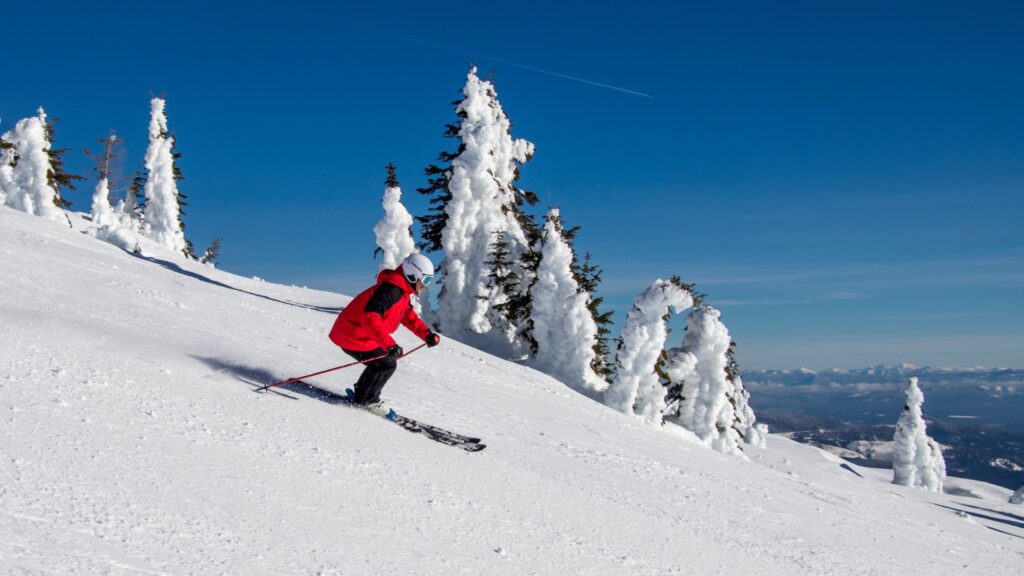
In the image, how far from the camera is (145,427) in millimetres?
5898

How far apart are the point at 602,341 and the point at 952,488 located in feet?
164

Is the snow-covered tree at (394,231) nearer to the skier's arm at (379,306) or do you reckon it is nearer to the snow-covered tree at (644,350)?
the snow-covered tree at (644,350)

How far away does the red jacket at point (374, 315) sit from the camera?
8.20m

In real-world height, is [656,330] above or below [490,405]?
above

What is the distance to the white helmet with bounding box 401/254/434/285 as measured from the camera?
27.0 ft

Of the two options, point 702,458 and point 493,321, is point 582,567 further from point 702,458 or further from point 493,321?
point 493,321

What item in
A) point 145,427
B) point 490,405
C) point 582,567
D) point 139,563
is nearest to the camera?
point 139,563

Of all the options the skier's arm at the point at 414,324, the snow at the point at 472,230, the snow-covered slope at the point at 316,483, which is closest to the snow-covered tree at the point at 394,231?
the snow at the point at 472,230

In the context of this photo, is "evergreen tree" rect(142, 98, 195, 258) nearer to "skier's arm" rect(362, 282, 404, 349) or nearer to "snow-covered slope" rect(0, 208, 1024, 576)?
"snow-covered slope" rect(0, 208, 1024, 576)

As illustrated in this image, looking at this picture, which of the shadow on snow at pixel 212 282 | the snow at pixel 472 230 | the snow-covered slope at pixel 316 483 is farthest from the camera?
the snow at pixel 472 230

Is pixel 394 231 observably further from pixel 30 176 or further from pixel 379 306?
pixel 30 176

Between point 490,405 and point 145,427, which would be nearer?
point 145,427

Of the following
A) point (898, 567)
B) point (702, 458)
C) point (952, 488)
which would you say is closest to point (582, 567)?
point (898, 567)

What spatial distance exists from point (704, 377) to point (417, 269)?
2768cm
